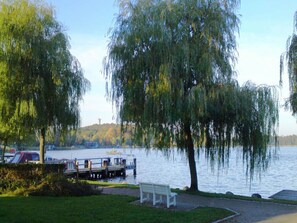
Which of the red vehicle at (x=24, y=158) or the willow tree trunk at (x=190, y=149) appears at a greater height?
the willow tree trunk at (x=190, y=149)

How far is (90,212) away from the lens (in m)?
11.4

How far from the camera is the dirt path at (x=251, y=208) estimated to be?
1129cm

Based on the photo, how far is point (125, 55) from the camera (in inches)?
663

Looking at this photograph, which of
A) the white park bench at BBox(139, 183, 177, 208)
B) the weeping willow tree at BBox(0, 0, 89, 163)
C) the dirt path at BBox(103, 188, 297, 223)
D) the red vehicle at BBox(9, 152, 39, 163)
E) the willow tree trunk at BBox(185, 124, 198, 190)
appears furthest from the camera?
the red vehicle at BBox(9, 152, 39, 163)

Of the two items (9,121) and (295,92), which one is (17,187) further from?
(295,92)

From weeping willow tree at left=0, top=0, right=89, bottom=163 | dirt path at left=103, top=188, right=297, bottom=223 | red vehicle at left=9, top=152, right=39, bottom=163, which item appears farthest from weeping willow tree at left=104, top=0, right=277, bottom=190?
red vehicle at left=9, top=152, right=39, bottom=163

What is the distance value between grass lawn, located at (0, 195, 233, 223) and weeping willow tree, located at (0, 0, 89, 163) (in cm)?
663

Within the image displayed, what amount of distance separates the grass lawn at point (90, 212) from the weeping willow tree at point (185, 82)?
4134 mm

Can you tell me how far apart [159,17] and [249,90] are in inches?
188

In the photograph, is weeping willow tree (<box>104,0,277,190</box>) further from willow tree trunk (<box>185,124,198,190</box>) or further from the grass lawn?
the grass lawn

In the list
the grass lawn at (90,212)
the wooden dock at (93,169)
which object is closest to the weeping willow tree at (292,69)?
the grass lawn at (90,212)

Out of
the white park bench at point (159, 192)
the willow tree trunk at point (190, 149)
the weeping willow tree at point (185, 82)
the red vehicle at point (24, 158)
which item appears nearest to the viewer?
the white park bench at point (159, 192)

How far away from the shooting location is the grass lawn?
10407 mm

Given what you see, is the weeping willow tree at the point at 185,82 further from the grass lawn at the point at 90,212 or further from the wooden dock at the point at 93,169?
the wooden dock at the point at 93,169
